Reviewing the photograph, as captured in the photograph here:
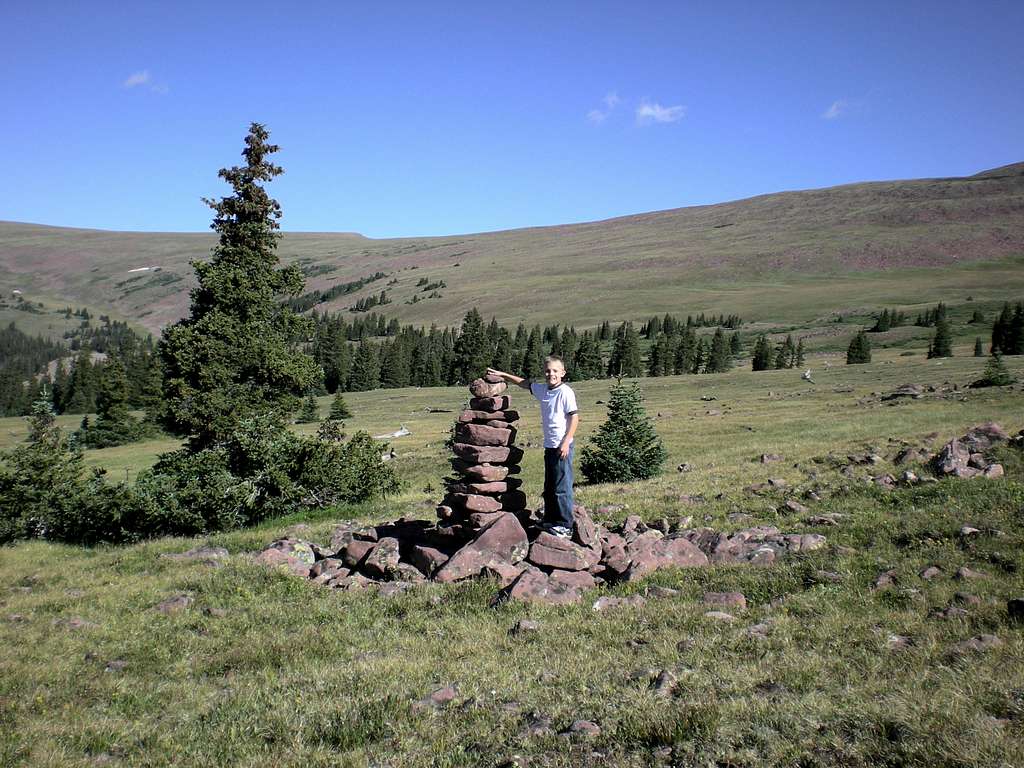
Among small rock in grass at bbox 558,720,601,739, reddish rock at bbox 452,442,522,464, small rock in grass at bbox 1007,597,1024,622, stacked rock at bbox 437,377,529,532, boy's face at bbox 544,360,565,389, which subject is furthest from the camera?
reddish rock at bbox 452,442,522,464

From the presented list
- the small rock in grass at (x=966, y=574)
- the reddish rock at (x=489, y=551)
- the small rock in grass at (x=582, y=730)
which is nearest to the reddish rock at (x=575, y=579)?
the reddish rock at (x=489, y=551)

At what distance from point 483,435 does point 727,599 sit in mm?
5914

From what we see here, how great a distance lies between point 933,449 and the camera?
774 inches

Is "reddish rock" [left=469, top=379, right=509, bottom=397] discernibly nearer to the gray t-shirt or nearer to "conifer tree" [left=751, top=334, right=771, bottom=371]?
the gray t-shirt

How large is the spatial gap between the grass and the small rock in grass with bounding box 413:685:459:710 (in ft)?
0.50

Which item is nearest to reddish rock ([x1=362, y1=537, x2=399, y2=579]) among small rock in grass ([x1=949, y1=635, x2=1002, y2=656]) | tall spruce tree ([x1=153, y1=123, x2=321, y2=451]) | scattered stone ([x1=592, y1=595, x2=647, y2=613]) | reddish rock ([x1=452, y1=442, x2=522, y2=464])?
reddish rock ([x1=452, y1=442, x2=522, y2=464])

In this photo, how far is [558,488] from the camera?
497 inches

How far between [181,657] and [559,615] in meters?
5.15

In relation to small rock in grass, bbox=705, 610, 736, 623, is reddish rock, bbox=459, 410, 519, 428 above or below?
above

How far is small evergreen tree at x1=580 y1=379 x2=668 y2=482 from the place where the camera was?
88.5ft

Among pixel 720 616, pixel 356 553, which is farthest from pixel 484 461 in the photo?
pixel 720 616

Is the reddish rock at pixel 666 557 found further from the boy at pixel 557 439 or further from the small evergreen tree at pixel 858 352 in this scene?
the small evergreen tree at pixel 858 352

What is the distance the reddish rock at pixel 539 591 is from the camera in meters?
10.4

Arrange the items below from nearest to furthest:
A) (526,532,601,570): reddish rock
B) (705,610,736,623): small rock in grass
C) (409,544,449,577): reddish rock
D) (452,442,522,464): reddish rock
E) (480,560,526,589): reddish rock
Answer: (705,610,736,623): small rock in grass, (480,560,526,589): reddish rock, (526,532,601,570): reddish rock, (409,544,449,577): reddish rock, (452,442,522,464): reddish rock
